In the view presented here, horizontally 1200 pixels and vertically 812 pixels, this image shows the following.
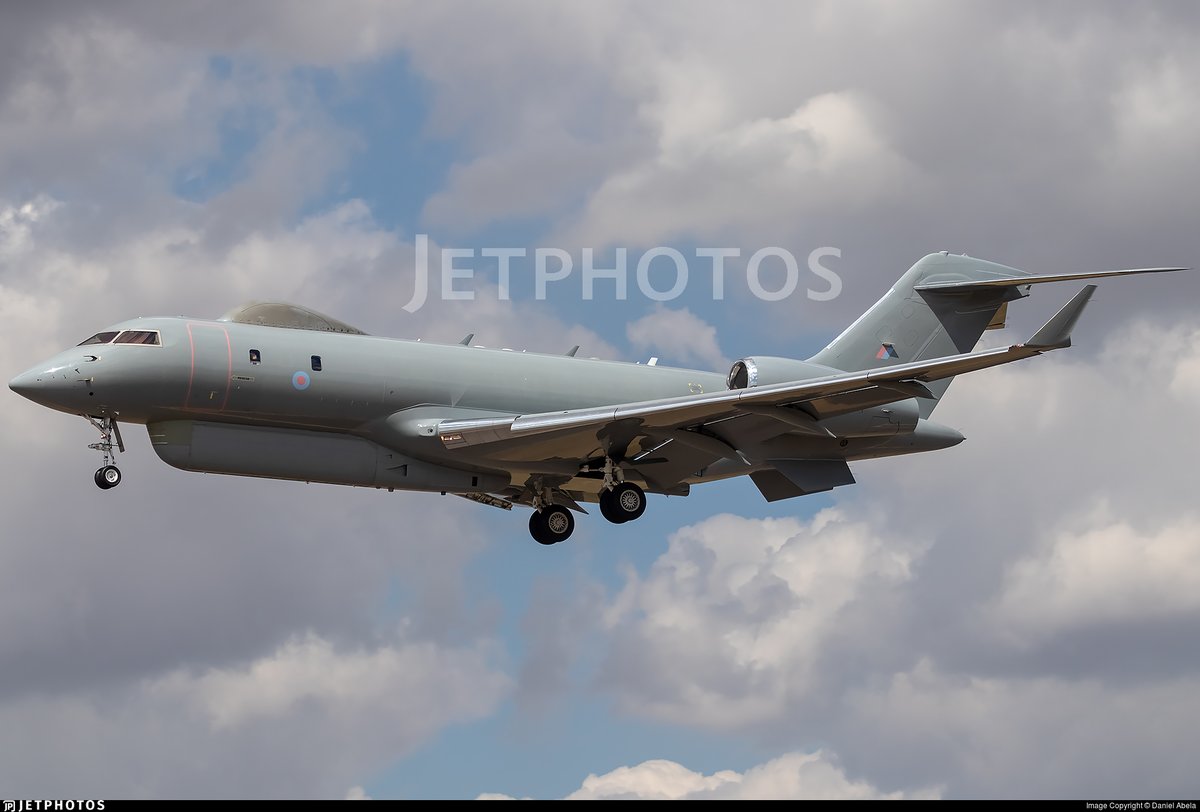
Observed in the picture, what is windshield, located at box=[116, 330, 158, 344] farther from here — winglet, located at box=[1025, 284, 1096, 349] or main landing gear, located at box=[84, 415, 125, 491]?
winglet, located at box=[1025, 284, 1096, 349]

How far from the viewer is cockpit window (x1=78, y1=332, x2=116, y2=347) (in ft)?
108

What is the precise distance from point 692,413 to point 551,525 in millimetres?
A: 6951

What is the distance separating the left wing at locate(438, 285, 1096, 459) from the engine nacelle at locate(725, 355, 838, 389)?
1.04m

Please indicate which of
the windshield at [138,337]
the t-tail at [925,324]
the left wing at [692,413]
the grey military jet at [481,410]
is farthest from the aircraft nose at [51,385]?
the t-tail at [925,324]

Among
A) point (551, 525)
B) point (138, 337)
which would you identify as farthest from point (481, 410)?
point (138, 337)

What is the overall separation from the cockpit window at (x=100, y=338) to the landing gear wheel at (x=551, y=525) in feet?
36.5

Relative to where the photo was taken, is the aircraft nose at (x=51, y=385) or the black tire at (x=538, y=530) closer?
the aircraft nose at (x=51, y=385)

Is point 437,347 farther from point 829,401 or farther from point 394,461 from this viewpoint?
point 829,401

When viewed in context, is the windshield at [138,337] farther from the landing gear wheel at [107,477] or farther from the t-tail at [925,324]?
the t-tail at [925,324]

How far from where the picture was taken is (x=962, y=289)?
41.1 m

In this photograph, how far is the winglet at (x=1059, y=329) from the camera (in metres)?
29.1

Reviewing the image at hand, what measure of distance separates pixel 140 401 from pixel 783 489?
15.1m
